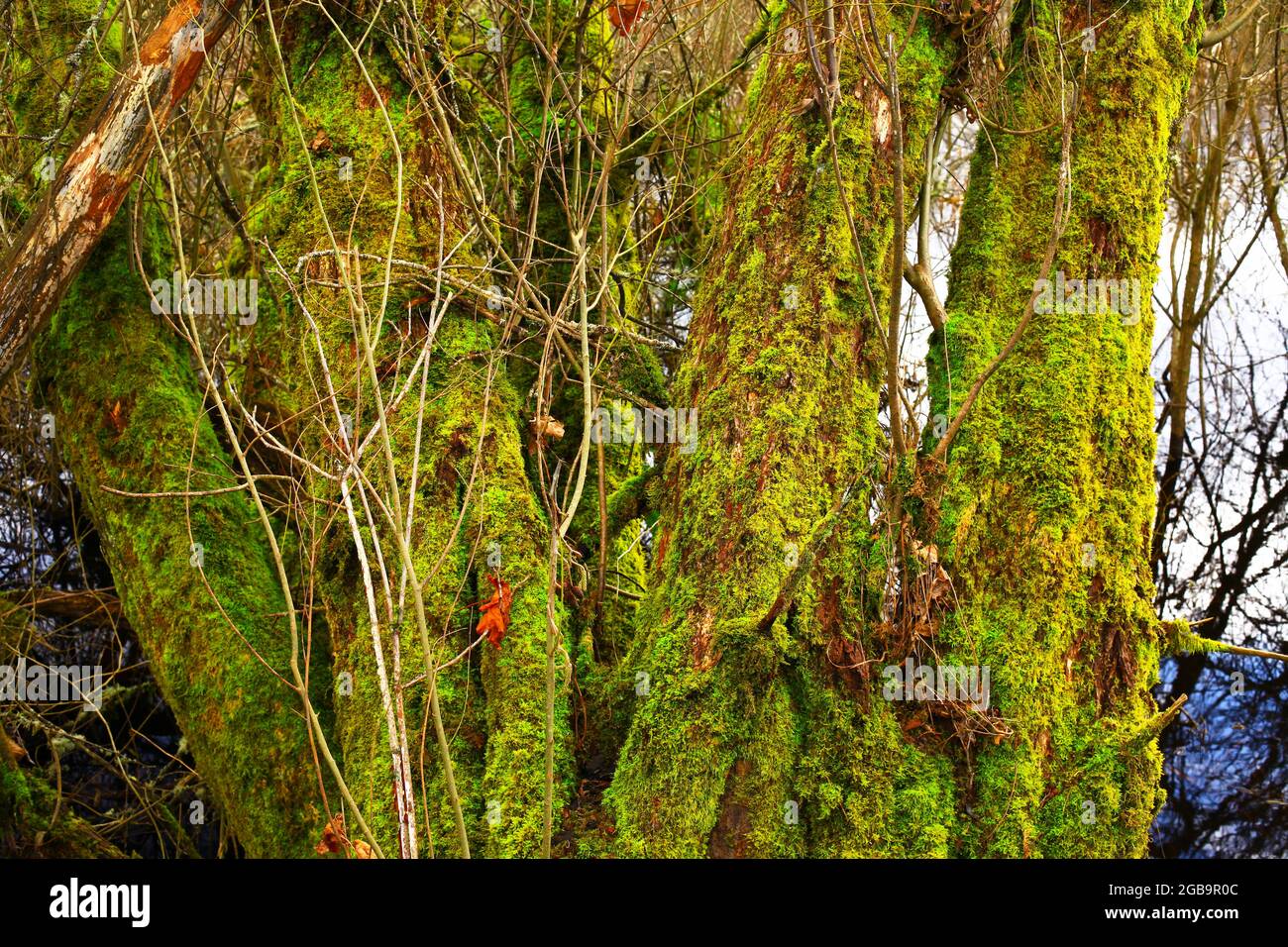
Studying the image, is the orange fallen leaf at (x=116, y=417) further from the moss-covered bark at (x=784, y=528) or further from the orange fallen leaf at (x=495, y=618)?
the moss-covered bark at (x=784, y=528)

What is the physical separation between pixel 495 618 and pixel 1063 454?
5.52 feet

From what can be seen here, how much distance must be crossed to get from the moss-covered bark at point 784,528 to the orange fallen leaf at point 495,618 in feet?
1.26

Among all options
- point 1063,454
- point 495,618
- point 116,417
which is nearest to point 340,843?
point 495,618

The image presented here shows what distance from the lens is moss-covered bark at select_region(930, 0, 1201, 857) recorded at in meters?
2.97

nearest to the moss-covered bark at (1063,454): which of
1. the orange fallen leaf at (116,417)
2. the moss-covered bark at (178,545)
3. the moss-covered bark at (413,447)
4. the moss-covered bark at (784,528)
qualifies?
the moss-covered bark at (784,528)

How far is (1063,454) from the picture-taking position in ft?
10.3

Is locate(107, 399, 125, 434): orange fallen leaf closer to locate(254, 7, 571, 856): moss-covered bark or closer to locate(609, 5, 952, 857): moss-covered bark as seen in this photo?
locate(254, 7, 571, 856): moss-covered bark

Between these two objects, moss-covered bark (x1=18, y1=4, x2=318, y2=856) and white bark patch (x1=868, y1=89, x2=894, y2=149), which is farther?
moss-covered bark (x1=18, y1=4, x2=318, y2=856)

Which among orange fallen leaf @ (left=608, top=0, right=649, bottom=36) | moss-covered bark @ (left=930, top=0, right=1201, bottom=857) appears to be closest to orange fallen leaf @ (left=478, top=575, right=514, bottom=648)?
moss-covered bark @ (left=930, top=0, right=1201, bottom=857)

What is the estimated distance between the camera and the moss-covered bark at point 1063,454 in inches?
117

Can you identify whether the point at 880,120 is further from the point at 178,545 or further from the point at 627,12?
the point at 178,545

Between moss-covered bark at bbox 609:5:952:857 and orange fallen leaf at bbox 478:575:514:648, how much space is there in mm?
383

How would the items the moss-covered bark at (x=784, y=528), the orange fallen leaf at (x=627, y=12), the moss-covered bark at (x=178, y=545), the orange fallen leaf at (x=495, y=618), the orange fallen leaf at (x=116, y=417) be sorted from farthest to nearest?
the orange fallen leaf at (x=627, y=12), the orange fallen leaf at (x=116, y=417), the moss-covered bark at (x=178, y=545), the orange fallen leaf at (x=495, y=618), the moss-covered bark at (x=784, y=528)

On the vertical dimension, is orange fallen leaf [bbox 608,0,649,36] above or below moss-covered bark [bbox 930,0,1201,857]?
above
